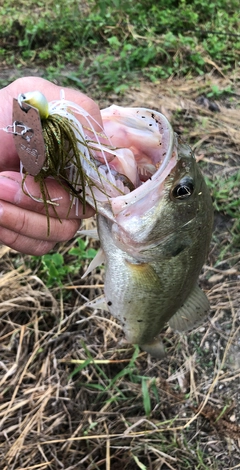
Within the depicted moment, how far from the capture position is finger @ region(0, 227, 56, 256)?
163 centimetres

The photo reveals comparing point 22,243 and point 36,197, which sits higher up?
point 36,197

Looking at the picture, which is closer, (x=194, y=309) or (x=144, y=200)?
(x=144, y=200)

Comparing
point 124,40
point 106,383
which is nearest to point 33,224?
point 106,383

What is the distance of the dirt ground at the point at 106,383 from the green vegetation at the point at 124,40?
2.39m

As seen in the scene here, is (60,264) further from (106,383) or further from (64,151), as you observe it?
(64,151)

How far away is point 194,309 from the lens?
6.67 ft

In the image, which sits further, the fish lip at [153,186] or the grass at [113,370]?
the grass at [113,370]

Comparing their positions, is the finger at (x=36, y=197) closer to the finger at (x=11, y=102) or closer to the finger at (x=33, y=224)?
the finger at (x=33, y=224)

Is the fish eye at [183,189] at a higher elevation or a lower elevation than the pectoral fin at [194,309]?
higher

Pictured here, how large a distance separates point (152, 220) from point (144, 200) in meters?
0.08

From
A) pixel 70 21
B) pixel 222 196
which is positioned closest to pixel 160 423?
pixel 222 196

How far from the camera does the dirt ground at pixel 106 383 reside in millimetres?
2512

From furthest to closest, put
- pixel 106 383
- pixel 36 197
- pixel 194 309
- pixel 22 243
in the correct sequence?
1. pixel 106 383
2. pixel 194 309
3. pixel 22 243
4. pixel 36 197

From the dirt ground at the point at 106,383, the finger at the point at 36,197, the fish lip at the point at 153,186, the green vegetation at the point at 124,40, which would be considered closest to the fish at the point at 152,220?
the fish lip at the point at 153,186
